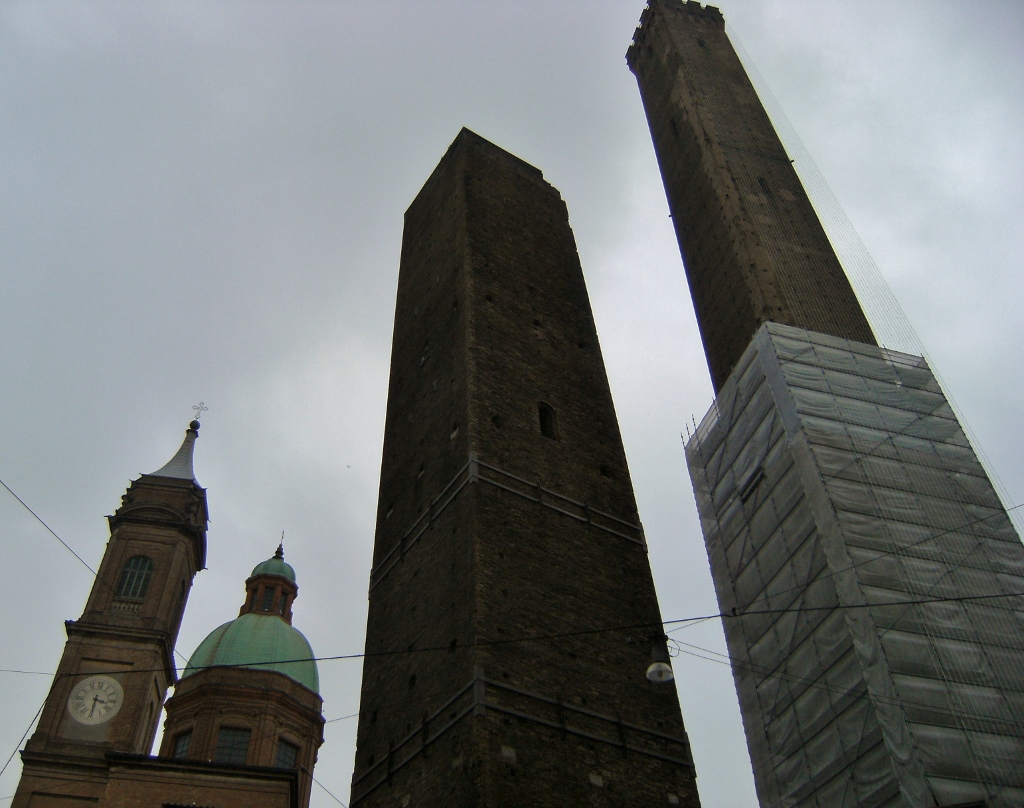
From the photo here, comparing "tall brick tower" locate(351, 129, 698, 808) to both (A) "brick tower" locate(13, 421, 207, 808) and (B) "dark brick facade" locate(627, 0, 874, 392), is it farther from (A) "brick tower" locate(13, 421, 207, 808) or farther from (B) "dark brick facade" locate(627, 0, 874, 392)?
(A) "brick tower" locate(13, 421, 207, 808)

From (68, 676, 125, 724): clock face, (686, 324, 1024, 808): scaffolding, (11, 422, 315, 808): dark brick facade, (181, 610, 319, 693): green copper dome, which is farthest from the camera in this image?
(181, 610, 319, 693): green copper dome

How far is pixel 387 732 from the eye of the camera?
1107 cm

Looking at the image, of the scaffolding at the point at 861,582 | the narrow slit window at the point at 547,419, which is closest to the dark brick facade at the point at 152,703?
the narrow slit window at the point at 547,419

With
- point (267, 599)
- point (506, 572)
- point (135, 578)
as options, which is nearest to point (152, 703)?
point (135, 578)

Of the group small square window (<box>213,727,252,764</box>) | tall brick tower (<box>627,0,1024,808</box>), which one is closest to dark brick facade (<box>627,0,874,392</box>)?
tall brick tower (<box>627,0,1024,808</box>)

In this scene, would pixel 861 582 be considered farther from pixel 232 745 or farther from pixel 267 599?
pixel 267 599

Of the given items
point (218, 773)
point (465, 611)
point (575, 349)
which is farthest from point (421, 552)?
point (218, 773)

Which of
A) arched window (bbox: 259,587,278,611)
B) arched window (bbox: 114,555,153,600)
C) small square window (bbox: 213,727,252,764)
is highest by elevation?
arched window (bbox: 259,587,278,611)

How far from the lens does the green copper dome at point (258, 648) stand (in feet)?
83.6

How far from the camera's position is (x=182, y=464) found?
26.2 metres

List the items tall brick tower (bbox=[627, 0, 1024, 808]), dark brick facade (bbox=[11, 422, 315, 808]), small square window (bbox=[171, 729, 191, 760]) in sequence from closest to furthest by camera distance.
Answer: tall brick tower (bbox=[627, 0, 1024, 808])
dark brick facade (bbox=[11, 422, 315, 808])
small square window (bbox=[171, 729, 191, 760])

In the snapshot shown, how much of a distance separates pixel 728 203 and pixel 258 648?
54.9ft

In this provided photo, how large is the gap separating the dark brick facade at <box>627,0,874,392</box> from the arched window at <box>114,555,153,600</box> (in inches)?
536

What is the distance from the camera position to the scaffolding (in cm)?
1057
